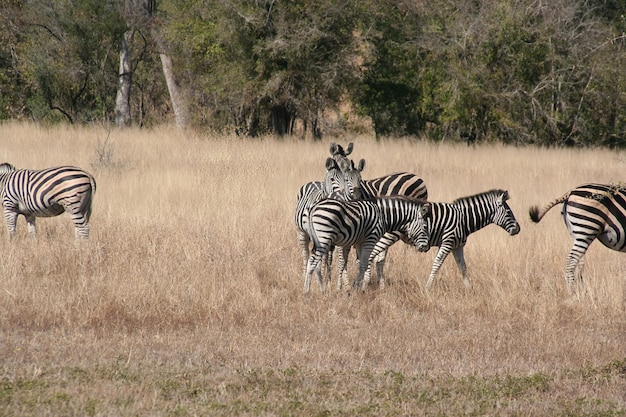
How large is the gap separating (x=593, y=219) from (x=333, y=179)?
3.07 metres

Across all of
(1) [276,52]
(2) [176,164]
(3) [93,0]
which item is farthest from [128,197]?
(3) [93,0]

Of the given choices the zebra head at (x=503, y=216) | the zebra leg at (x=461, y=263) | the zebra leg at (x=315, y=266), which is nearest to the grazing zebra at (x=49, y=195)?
the zebra leg at (x=315, y=266)

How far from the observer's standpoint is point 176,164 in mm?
17141

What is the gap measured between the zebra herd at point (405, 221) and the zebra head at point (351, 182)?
1cm

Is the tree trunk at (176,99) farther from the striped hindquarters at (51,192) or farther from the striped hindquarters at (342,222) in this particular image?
the striped hindquarters at (342,222)

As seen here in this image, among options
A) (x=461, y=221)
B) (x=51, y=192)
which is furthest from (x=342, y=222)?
(x=51, y=192)

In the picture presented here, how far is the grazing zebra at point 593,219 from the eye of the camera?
9.38m

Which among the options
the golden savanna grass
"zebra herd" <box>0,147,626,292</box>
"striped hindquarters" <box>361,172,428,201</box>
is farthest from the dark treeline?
"zebra herd" <box>0,147,626,292</box>

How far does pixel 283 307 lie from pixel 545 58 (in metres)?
19.7

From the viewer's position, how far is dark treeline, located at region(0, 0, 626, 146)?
24.1 metres

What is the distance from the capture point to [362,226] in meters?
9.05

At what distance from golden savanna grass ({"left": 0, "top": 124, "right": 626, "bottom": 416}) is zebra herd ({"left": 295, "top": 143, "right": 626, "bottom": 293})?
37cm

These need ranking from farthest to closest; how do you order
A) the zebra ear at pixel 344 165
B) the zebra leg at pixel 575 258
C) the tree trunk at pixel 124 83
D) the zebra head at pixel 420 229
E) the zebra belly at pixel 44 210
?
the tree trunk at pixel 124 83, the zebra belly at pixel 44 210, the zebra ear at pixel 344 165, the zebra leg at pixel 575 258, the zebra head at pixel 420 229

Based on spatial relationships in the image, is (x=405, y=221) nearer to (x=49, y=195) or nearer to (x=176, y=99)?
(x=49, y=195)
